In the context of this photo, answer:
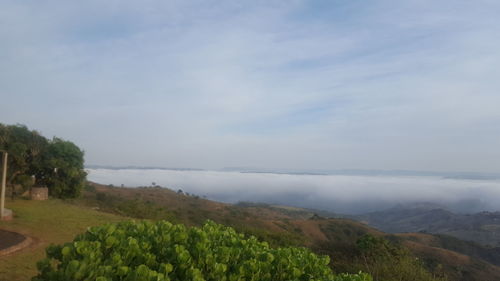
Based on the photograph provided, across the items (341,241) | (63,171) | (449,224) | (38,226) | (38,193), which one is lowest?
(449,224)

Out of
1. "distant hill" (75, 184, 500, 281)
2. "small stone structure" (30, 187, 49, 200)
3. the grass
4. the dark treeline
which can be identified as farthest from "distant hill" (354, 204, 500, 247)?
"small stone structure" (30, 187, 49, 200)

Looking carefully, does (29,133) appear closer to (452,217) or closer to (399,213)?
(452,217)

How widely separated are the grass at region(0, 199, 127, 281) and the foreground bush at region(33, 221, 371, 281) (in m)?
5.74

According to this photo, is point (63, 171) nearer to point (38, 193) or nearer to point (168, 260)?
point (38, 193)

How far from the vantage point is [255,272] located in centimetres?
355

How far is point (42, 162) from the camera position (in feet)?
64.5

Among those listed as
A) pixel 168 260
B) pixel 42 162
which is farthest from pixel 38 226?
pixel 168 260

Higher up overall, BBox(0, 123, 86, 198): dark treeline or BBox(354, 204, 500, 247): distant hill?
BBox(0, 123, 86, 198): dark treeline

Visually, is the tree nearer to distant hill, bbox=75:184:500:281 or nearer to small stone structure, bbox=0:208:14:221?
distant hill, bbox=75:184:500:281

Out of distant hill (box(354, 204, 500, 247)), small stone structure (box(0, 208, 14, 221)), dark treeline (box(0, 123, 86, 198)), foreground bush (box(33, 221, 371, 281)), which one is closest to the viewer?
foreground bush (box(33, 221, 371, 281))

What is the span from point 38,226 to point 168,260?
12954mm

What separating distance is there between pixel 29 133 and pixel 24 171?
2.05 m

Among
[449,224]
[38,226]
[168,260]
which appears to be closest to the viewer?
[168,260]

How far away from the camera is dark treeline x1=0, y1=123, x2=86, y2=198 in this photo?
1759cm
